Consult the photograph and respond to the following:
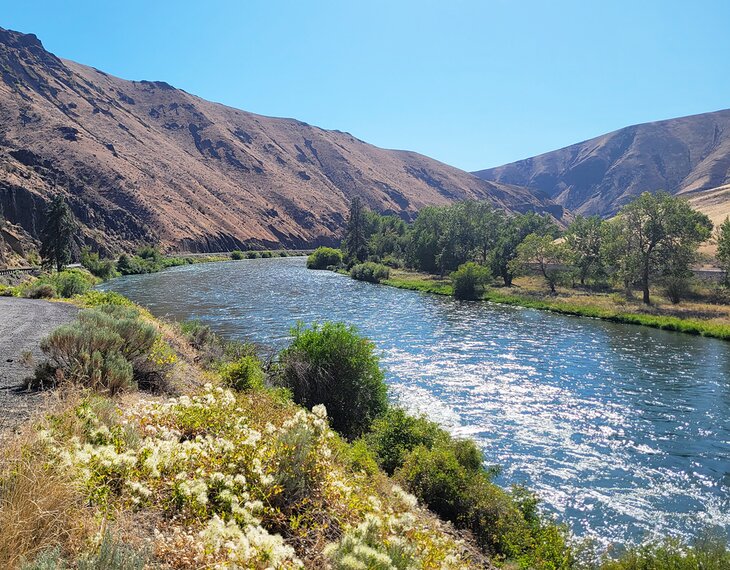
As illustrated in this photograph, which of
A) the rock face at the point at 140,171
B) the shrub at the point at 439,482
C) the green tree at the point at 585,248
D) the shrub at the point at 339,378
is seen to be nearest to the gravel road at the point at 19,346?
the shrub at the point at 339,378

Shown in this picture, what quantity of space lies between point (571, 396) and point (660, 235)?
107 feet

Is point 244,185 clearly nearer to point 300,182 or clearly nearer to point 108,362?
point 300,182

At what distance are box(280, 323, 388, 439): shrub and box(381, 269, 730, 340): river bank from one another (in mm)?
30042

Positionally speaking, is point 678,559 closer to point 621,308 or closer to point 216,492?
point 216,492

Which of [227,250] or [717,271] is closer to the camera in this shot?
[717,271]

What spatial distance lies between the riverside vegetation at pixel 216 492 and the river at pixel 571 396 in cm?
296

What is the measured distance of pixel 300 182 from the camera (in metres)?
186

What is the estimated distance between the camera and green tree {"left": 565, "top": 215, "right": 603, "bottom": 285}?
59969 millimetres

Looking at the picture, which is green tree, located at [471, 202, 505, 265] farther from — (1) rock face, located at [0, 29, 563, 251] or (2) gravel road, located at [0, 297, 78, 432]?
(1) rock face, located at [0, 29, 563, 251]

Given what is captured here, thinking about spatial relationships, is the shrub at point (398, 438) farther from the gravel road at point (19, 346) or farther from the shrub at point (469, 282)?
the shrub at point (469, 282)

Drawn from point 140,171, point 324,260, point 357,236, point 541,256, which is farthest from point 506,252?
point 140,171

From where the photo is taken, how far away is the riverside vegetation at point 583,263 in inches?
1671

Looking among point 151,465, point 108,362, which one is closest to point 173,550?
point 151,465

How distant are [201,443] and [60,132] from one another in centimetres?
13451
